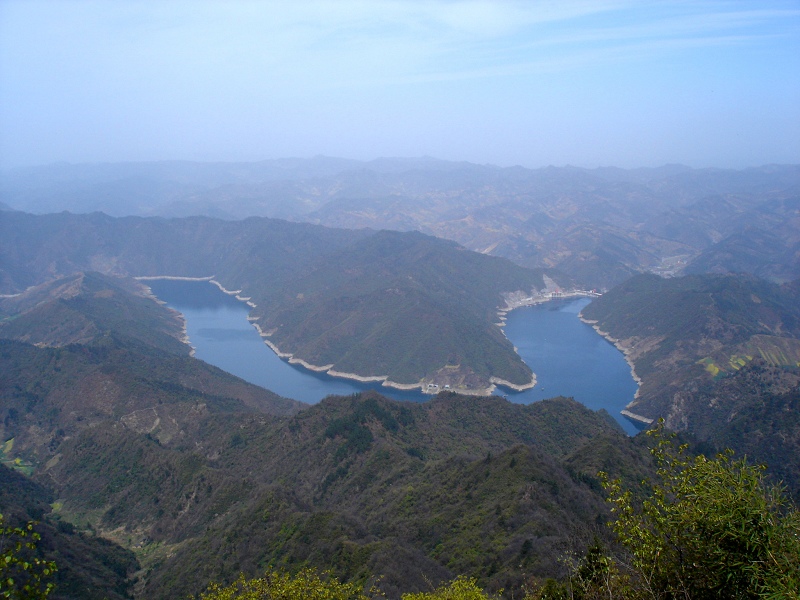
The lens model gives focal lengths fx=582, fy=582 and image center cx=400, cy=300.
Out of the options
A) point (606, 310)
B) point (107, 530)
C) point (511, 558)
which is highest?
point (511, 558)

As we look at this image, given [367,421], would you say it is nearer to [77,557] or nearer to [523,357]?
[77,557]

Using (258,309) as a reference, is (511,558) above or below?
above

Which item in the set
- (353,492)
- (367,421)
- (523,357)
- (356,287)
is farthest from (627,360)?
(353,492)

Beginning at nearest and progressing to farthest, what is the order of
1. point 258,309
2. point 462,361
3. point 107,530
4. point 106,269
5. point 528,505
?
point 528,505, point 107,530, point 462,361, point 258,309, point 106,269

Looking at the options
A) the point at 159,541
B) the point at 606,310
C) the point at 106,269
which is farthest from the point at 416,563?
the point at 106,269

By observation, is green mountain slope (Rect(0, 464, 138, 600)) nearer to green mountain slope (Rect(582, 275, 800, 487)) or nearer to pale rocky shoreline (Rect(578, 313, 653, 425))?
green mountain slope (Rect(582, 275, 800, 487))

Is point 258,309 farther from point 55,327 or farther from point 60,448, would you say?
point 60,448

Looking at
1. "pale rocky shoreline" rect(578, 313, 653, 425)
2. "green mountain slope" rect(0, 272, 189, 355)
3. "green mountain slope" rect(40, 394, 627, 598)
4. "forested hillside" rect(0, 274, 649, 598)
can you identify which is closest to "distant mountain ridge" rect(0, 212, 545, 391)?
"pale rocky shoreline" rect(578, 313, 653, 425)

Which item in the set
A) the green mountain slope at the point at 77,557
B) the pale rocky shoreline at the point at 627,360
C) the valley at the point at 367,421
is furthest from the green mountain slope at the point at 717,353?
the green mountain slope at the point at 77,557

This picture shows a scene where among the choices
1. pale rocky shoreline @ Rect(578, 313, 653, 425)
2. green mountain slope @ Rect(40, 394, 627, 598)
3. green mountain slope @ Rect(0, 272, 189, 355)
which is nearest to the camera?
green mountain slope @ Rect(40, 394, 627, 598)
